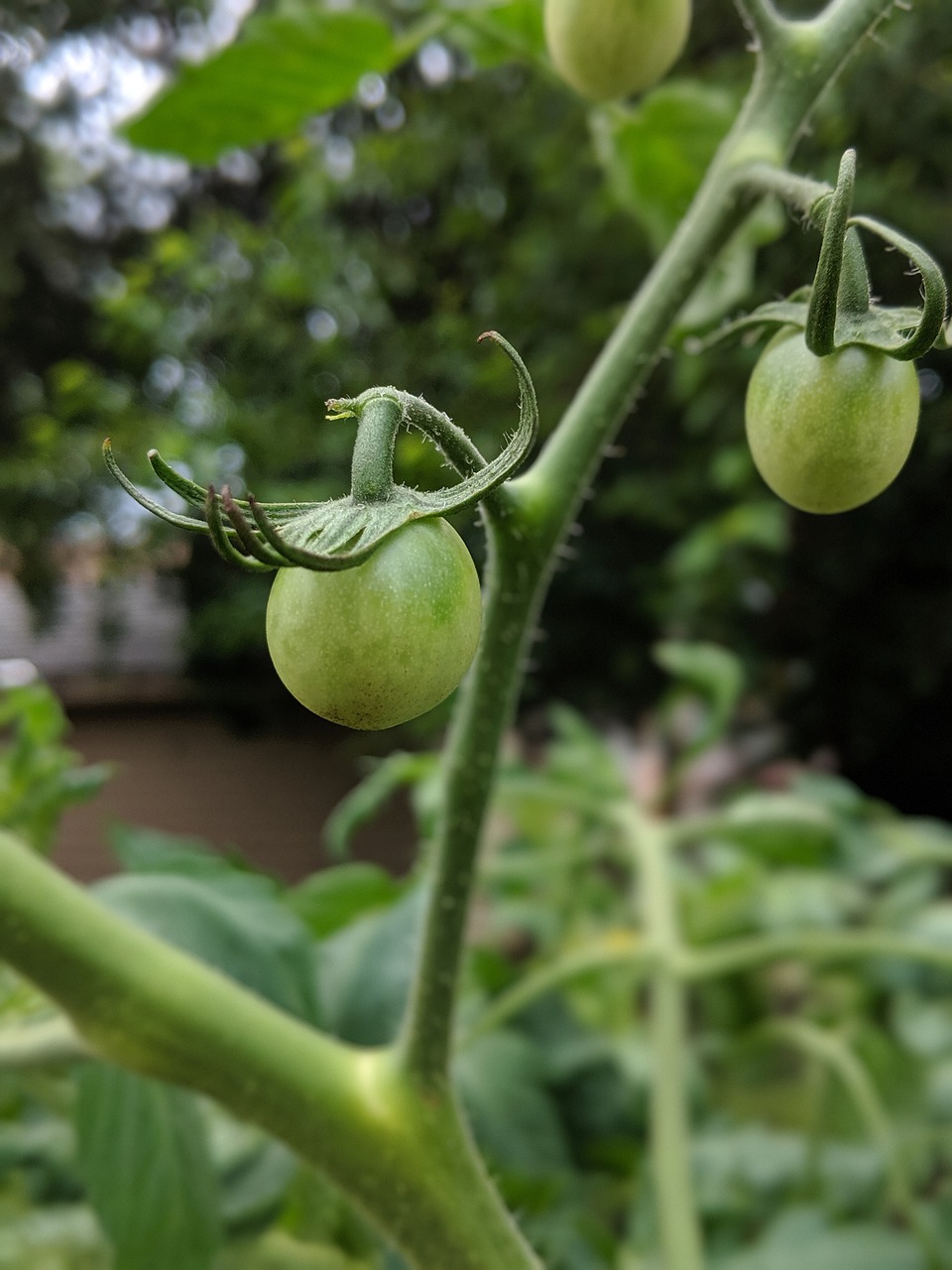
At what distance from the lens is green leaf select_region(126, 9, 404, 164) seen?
320 millimetres

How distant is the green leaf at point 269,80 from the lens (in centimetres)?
32

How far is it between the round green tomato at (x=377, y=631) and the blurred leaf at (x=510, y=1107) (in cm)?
29

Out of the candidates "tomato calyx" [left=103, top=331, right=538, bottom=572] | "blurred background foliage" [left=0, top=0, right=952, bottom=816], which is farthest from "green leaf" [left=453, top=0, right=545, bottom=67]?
"tomato calyx" [left=103, top=331, right=538, bottom=572]

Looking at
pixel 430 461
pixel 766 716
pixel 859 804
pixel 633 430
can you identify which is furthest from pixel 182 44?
pixel 430 461

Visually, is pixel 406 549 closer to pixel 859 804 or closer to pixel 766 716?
pixel 859 804

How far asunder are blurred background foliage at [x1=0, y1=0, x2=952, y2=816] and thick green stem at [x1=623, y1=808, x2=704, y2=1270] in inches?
8.7

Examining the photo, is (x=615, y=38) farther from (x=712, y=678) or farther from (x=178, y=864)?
(x=712, y=678)

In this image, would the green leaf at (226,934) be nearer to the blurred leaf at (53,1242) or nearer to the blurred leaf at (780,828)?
the blurred leaf at (53,1242)

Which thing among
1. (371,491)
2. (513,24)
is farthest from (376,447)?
(513,24)

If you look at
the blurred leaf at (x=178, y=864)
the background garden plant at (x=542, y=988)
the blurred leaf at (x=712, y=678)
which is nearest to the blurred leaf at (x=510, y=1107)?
the background garden plant at (x=542, y=988)

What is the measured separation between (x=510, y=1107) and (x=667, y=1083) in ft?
0.20

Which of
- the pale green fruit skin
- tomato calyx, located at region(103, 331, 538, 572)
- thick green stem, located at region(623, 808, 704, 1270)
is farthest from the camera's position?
thick green stem, located at region(623, 808, 704, 1270)

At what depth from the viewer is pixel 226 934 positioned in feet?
1.02

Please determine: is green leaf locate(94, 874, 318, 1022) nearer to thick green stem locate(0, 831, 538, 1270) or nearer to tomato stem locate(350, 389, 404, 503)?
thick green stem locate(0, 831, 538, 1270)
